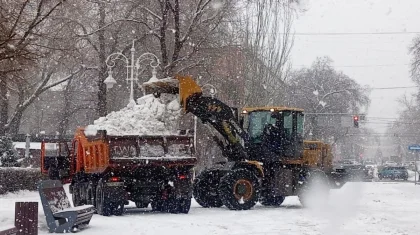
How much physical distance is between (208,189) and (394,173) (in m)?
37.8

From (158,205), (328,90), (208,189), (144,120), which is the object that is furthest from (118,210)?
(328,90)

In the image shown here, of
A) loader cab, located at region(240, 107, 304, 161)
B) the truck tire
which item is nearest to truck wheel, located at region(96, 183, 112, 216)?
the truck tire

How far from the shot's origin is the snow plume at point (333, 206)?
1627cm

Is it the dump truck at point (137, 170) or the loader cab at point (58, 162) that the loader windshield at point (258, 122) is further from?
the loader cab at point (58, 162)

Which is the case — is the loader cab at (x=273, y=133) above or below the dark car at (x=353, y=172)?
above

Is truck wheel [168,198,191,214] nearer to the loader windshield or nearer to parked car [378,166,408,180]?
the loader windshield

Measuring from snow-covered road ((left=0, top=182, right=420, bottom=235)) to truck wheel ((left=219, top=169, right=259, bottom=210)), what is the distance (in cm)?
34

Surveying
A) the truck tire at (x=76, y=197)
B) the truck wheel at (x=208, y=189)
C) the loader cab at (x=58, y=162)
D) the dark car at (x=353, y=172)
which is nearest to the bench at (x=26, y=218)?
the truck tire at (x=76, y=197)

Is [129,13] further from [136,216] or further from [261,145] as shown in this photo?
[136,216]

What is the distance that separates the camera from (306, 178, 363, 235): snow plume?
1627 centimetres

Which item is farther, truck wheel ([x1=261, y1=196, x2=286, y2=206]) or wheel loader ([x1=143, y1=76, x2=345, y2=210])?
truck wheel ([x1=261, y1=196, x2=286, y2=206])

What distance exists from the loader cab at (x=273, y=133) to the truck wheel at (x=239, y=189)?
1446 millimetres

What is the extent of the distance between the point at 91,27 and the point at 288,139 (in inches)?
581

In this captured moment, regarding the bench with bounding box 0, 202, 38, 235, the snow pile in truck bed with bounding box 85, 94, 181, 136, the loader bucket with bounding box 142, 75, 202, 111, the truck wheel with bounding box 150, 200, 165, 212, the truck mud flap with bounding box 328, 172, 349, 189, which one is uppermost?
the loader bucket with bounding box 142, 75, 202, 111
